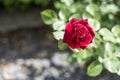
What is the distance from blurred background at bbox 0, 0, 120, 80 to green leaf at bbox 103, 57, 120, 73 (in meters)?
0.21

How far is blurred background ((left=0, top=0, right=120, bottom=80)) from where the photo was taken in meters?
2.44

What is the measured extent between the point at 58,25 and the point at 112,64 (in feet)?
1.11

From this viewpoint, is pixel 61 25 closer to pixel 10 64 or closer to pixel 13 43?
pixel 10 64

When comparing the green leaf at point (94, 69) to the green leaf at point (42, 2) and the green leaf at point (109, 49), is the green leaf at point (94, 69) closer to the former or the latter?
the green leaf at point (109, 49)

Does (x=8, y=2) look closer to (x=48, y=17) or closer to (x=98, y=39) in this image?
(x=48, y=17)

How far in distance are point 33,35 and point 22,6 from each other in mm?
269

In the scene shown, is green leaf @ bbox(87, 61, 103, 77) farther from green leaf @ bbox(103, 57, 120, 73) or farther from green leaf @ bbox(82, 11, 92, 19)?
green leaf @ bbox(82, 11, 92, 19)

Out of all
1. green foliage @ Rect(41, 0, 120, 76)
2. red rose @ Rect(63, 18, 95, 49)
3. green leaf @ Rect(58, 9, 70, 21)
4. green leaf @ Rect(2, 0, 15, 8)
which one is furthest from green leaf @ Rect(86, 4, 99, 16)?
green leaf @ Rect(2, 0, 15, 8)

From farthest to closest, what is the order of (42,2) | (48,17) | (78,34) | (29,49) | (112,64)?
1. (42,2)
2. (29,49)
3. (48,17)
4. (112,64)
5. (78,34)

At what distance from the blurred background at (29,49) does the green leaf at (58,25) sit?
0.40m

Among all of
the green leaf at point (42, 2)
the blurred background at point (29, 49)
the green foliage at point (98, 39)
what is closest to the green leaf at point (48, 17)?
the green foliage at point (98, 39)

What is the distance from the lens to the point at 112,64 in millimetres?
1728

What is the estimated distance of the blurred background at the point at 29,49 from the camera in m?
2.44

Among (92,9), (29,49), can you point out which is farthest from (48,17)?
(29,49)
